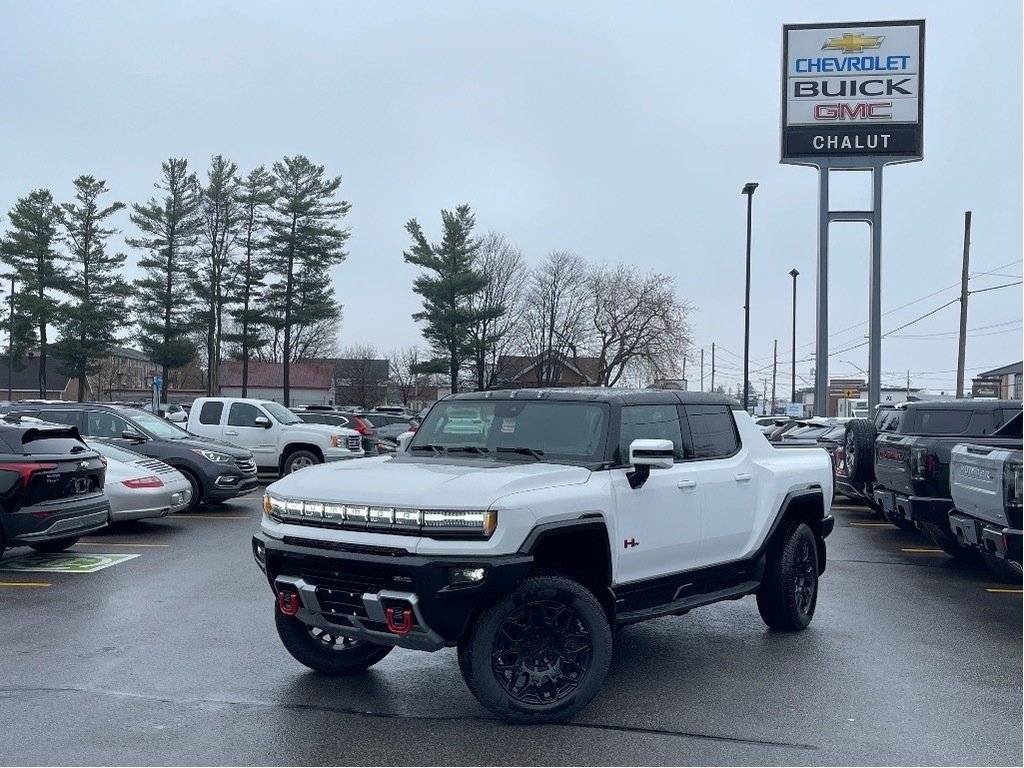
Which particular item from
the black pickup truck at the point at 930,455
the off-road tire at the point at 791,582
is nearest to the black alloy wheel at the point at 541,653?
the off-road tire at the point at 791,582

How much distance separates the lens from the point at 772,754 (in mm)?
4957

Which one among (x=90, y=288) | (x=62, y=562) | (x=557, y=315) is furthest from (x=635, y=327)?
(x=62, y=562)

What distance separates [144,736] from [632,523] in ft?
9.50

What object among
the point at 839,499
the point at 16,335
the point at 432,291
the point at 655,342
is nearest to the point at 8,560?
the point at 839,499

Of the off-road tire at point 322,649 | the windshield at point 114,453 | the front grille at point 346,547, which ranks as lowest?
the off-road tire at point 322,649

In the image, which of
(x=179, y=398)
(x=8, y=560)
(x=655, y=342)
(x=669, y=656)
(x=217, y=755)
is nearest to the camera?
(x=217, y=755)

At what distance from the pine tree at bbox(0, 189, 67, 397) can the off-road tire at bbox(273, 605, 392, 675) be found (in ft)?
164

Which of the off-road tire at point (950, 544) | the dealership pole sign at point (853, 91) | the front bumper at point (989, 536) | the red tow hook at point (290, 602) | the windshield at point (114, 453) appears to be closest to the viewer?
the red tow hook at point (290, 602)

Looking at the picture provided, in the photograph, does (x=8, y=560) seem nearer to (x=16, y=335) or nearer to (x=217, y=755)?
(x=217, y=755)

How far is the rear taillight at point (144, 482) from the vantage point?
12484 mm

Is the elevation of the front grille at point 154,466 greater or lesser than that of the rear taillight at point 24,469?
lesser

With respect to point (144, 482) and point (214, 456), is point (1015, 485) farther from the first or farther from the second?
point (214, 456)

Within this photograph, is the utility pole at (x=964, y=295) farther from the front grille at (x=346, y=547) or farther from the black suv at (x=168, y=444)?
the front grille at (x=346, y=547)

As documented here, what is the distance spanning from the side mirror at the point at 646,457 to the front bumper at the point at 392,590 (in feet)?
3.25
